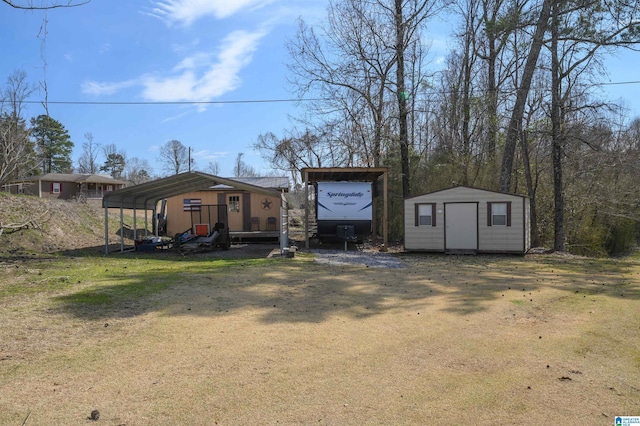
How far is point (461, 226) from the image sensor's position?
15578mm

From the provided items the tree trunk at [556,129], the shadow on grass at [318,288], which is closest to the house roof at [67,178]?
the shadow on grass at [318,288]

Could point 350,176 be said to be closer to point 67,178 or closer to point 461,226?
point 461,226

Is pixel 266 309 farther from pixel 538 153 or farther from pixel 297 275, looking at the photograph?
pixel 538 153

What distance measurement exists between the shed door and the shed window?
425 millimetres

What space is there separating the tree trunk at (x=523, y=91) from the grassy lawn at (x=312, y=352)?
33.9 ft

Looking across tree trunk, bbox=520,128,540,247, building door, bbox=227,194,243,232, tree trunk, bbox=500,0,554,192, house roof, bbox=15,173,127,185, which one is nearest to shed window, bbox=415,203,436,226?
tree trunk, bbox=500,0,554,192

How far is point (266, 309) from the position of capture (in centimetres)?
627

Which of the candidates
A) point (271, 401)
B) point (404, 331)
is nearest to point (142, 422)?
point (271, 401)

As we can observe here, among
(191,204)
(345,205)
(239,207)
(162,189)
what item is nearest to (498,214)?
(345,205)

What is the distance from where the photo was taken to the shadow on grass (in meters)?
A: 6.18

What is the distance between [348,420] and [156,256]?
1234cm

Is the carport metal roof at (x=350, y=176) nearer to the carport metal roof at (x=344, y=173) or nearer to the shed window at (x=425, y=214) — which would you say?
the carport metal roof at (x=344, y=173)

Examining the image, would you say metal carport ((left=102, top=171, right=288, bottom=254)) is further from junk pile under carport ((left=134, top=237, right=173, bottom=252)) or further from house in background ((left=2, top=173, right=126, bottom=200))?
house in background ((left=2, top=173, right=126, bottom=200))

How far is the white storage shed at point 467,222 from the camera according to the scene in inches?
598
